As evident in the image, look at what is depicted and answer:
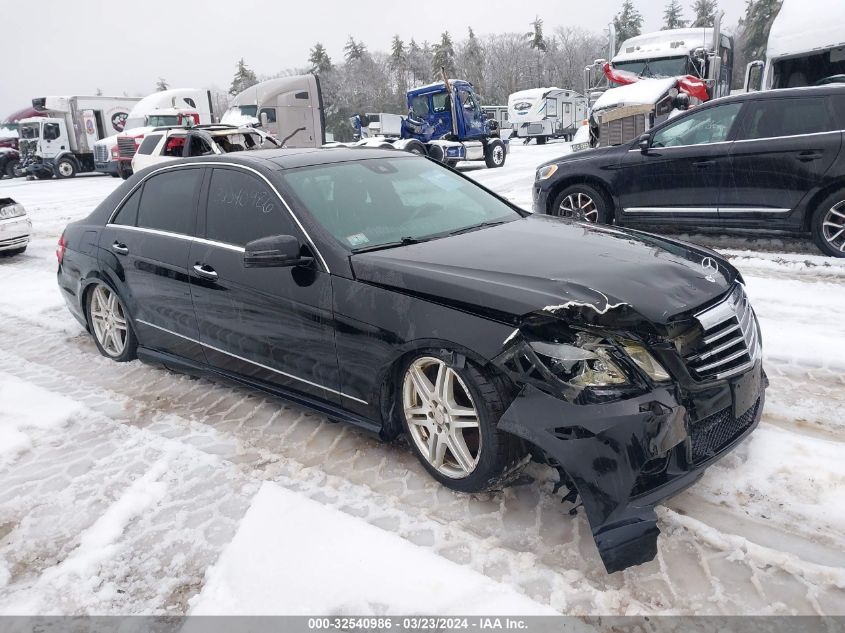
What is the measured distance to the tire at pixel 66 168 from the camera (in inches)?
1123

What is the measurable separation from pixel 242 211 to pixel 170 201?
2.73ft

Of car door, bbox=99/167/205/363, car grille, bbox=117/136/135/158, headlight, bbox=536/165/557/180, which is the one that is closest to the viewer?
car door, bbox=99/167/205/363

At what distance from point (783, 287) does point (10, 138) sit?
42391 millimetres

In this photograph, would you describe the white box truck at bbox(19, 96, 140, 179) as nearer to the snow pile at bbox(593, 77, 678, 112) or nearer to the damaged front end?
the snow pile at bbox(593, 77, 678, 112)

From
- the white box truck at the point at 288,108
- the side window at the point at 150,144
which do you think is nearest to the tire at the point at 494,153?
the white box truck at the point at 288,108

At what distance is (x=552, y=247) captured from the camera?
3102 mm

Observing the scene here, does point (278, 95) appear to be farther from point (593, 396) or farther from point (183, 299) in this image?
point (593, 396)

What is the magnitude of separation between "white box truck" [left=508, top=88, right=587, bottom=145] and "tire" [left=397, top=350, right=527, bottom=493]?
33204 millimetres

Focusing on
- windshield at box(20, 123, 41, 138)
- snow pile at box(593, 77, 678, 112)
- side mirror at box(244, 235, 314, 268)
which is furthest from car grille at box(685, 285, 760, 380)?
windshield at box(20, 123, 41, 138)

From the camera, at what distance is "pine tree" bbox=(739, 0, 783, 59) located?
192 ft

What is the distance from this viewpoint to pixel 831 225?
246 inches

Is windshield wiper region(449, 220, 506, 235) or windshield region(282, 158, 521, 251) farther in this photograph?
windshield wiper region(449, 220, 506, 235)

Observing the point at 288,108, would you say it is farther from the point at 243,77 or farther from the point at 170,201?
the point at 243,77

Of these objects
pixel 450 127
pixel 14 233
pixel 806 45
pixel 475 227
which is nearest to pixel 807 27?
pixel 806 45
